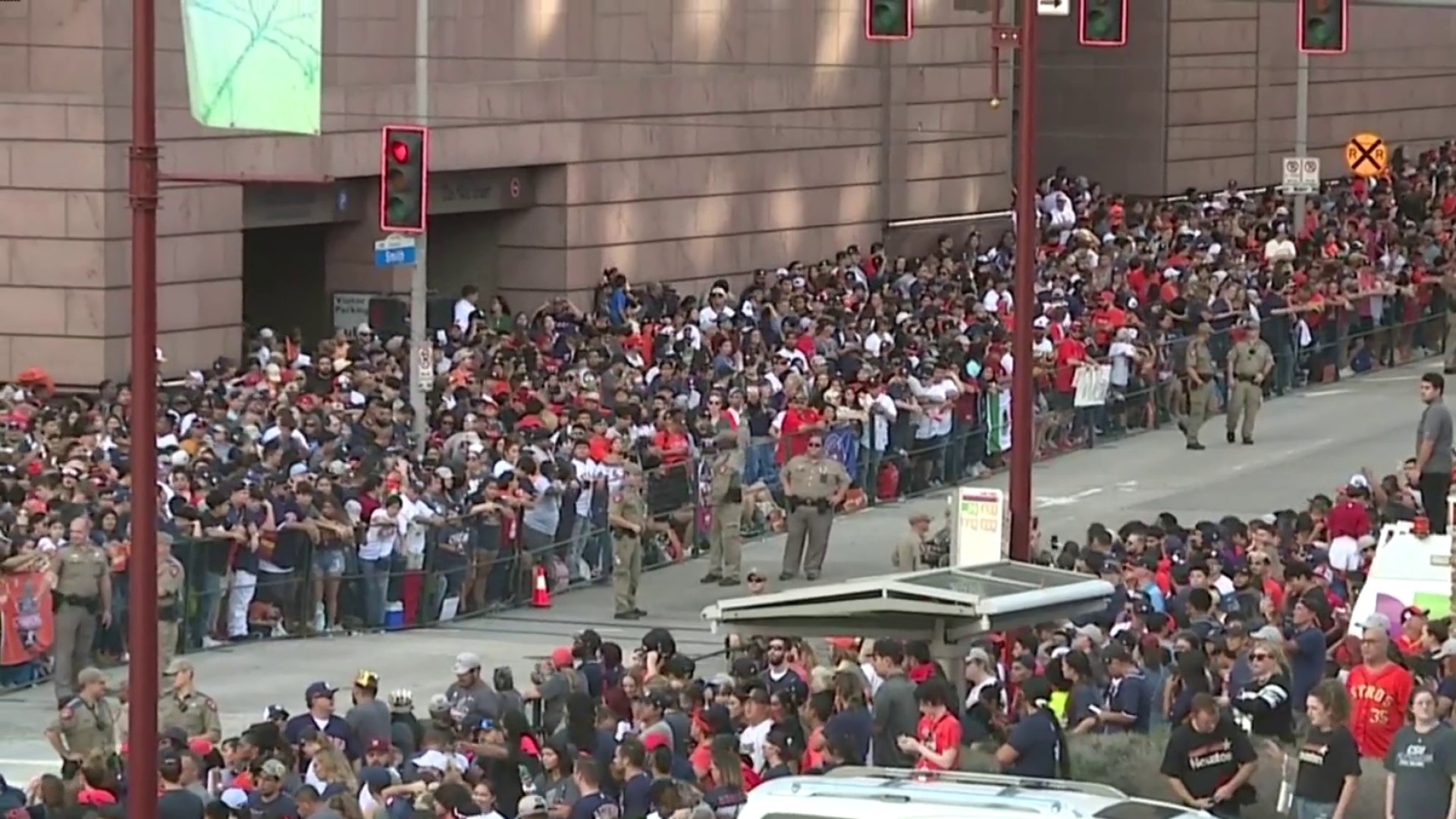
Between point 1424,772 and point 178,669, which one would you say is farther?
point 178,669

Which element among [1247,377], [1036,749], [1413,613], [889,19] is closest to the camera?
[1036,749]

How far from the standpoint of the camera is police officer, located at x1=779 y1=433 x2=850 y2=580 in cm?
2964

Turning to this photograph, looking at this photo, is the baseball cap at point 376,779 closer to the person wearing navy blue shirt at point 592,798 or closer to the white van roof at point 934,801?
the person wearing navy blue shirt at point 592,798

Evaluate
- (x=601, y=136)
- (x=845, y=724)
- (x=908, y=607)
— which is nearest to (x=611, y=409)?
(x=601, y=136)

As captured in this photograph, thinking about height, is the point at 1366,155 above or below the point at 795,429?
above

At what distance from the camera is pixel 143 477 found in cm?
1347

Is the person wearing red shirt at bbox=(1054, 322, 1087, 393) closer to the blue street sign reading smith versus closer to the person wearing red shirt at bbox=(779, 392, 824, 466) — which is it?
the person wearing red shirt at bbox=(779, 392, 824, 466)

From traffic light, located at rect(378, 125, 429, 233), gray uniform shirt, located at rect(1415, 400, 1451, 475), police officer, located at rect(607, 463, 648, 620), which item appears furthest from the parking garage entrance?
gray uniform shirt, located at rect(1415, 400, 1451, 475)

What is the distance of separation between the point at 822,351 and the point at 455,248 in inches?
310

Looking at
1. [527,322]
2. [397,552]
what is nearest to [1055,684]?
[397,552]

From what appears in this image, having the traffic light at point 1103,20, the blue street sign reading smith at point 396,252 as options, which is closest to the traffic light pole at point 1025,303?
the traffic light at point 1103,20

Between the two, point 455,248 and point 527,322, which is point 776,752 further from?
point 455,248

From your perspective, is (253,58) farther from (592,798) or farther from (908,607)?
(908,607)

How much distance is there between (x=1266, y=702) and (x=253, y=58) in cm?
633
